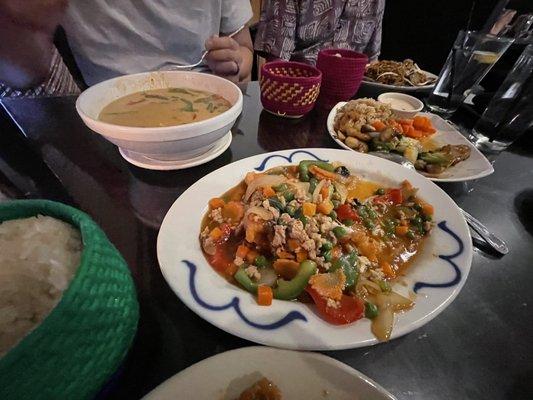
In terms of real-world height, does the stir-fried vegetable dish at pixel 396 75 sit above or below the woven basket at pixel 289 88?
below

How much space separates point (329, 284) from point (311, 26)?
13.0ft

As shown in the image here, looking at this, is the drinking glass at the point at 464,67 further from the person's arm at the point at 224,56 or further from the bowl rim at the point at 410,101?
the person's arm at the point at 224,56

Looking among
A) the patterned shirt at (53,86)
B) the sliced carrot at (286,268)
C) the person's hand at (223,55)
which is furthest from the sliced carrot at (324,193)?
the patterned shirt at (53,86)

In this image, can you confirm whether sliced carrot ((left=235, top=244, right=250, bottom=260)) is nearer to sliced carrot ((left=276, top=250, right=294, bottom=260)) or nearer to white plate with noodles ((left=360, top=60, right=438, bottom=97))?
sliced carrot ((left=276, top=250, right=294, bottom=260))

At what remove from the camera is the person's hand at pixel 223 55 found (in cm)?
212

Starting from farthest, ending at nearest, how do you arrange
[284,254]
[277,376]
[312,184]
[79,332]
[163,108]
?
[163,108]
[312,184]
[284,254]
[277,376]
[79,332]

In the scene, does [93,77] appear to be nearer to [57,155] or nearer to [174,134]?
[57,155]

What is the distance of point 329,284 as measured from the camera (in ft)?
3.04

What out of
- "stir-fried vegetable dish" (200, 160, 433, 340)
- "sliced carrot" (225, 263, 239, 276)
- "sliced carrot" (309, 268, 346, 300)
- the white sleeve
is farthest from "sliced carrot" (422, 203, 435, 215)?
the white sleeve

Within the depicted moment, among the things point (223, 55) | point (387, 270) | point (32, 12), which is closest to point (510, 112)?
point (387, 270)

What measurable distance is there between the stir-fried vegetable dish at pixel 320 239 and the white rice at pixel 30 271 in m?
0.47

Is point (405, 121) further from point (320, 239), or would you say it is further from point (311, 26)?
point (311, 26)

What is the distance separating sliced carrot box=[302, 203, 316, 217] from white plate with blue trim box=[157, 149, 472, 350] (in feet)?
1.15

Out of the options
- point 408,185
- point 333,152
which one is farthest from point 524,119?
point 333,152
